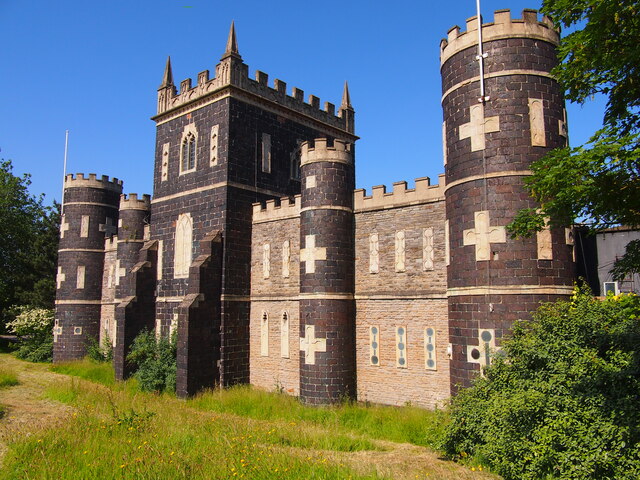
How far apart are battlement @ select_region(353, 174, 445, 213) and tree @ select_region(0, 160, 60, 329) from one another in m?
27.5

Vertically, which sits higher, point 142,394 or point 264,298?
point 264,298

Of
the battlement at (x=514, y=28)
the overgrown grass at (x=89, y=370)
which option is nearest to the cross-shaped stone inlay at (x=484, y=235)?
the battlement at (x=514, y=28)

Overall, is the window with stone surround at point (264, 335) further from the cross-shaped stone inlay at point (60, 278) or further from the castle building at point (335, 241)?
the cross-shaped stone inlay at point (60, 278)

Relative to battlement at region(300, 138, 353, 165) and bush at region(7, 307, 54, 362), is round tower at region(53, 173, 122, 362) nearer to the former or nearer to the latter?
bush at region(7, 307, 54, 362)

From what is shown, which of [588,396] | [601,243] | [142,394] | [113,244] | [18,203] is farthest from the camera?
[18,203]

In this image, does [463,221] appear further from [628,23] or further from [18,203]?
[18,203]

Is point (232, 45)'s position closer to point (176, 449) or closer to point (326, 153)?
point (326, 153)

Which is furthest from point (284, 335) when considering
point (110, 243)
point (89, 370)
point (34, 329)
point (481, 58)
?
point (34, 329)

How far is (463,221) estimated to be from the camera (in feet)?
48.5

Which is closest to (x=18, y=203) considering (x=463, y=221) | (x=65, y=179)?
(x=65, y=179)

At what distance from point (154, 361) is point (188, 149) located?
9.65 m

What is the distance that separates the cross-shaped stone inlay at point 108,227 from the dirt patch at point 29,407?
28.0 ft

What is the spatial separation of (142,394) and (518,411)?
606 inches

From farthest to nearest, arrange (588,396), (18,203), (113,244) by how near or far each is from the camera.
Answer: (18,203) → (113,244) → (588,396)
